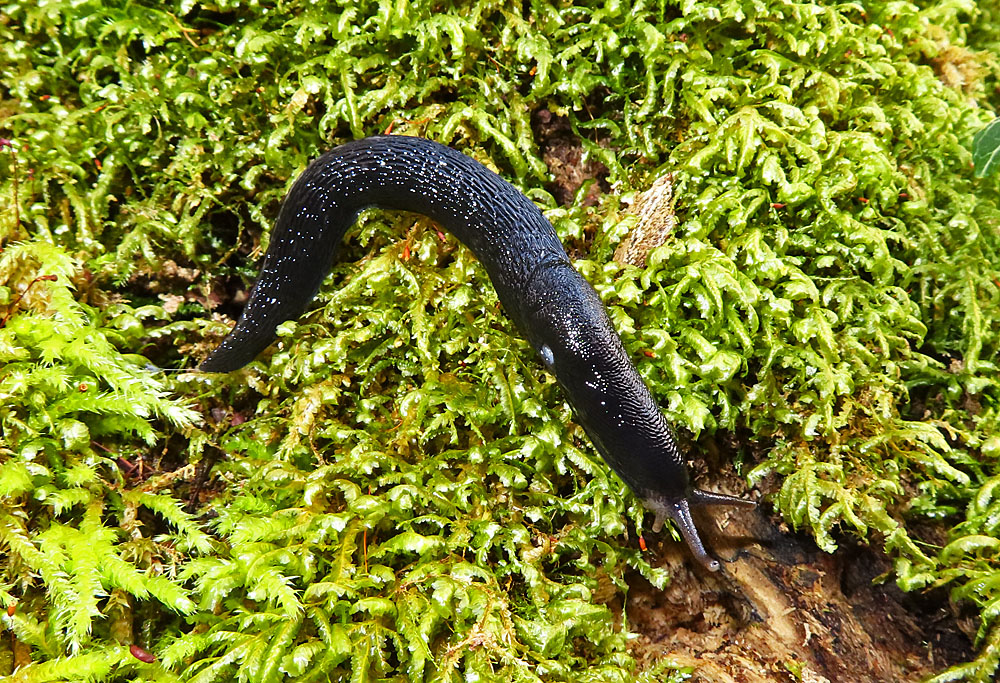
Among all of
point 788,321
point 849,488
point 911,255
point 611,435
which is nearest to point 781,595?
point 849,488

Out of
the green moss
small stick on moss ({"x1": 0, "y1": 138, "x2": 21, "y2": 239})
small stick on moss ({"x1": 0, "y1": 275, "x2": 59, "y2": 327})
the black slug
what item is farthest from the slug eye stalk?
small stick on moss ({"x1": 0, "y1": 138, "x2": 21, "y2": 239})

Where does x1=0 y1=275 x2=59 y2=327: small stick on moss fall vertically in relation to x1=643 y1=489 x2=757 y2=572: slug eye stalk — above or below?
above

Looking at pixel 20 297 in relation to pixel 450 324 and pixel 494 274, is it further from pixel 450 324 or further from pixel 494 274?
pixel 494 274

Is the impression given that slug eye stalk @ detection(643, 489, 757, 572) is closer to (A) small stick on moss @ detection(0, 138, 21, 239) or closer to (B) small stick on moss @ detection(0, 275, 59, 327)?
(B) small stick on moss @ detection(0, 275, 59, 327)

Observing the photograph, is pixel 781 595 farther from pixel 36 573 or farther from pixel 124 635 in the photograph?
pixel 36 573

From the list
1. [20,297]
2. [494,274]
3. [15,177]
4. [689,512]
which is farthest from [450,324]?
[15,177]

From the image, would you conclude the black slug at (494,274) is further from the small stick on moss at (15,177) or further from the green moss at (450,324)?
the small stick on moss at (15,177)
